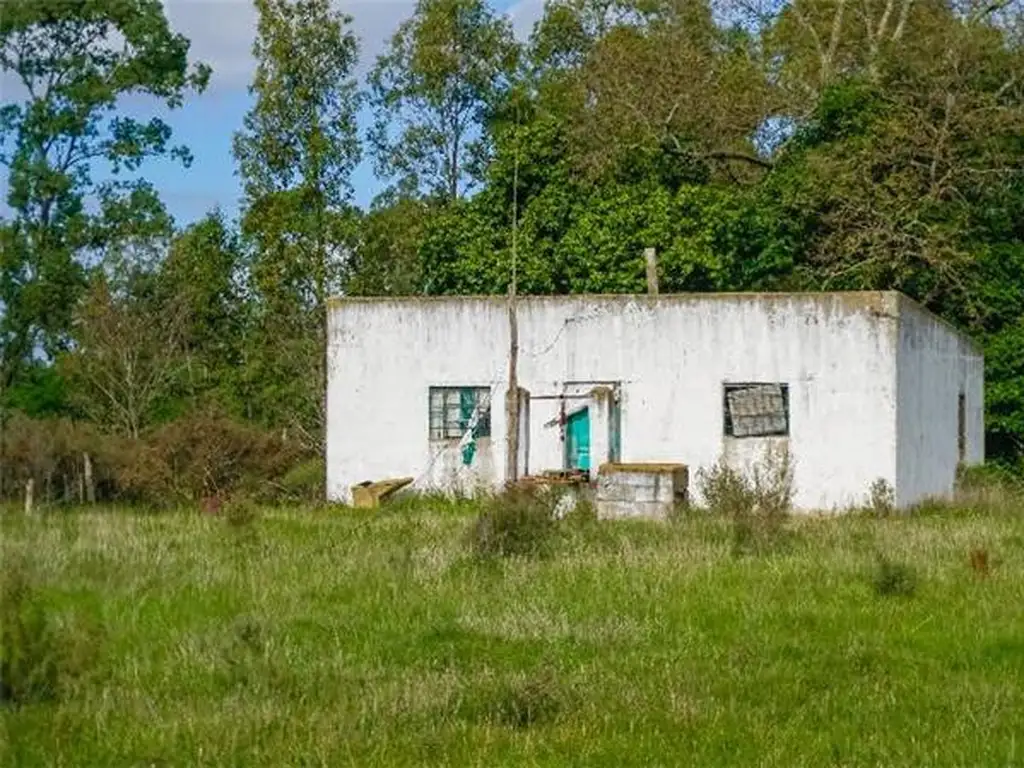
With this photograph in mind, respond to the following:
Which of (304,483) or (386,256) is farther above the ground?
(386,256)

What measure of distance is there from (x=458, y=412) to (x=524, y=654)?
52.1ft

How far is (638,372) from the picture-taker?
25953mm

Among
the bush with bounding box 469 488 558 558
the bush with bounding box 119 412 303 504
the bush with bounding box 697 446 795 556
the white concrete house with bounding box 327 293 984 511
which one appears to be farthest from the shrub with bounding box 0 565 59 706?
the white concrete house with bounding box 327 293 984 511

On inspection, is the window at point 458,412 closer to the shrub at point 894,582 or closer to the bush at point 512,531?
the bush at point 512,531

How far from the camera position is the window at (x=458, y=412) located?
1043 inches

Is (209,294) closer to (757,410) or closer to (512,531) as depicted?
(757,410)

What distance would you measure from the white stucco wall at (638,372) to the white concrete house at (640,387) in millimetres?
23

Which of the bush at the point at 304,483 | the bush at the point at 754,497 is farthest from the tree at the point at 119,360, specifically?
the bush at the point at 754,497

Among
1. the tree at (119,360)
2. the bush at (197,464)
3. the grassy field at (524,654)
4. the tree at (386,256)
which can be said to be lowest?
the grassy field at (524,654)

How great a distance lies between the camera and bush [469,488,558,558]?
53.8 feet

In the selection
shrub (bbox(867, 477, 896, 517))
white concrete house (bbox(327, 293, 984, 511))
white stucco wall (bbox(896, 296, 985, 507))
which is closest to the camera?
shrub (bbox(867, 477, 896, 517))

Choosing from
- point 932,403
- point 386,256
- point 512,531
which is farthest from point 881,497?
point 386,256

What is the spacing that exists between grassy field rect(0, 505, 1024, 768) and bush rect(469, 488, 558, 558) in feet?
0.92

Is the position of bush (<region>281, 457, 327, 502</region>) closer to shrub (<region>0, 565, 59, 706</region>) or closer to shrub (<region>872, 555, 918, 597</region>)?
shrub (<region>872, 555, 918, 597</region>)
